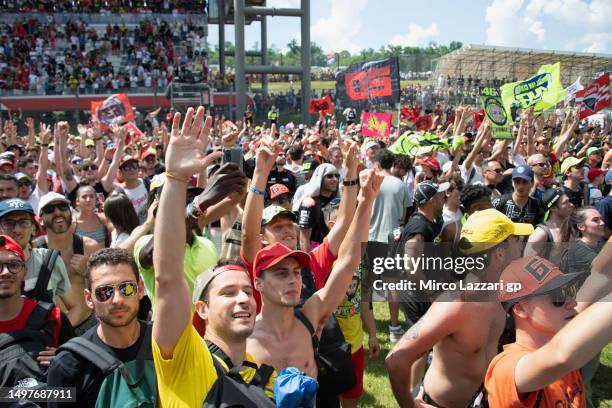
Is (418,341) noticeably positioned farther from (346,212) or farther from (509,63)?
(509,63)

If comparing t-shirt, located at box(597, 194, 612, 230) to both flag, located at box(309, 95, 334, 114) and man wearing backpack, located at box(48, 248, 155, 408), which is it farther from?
flag, located at box(309, 95, 334, 114)

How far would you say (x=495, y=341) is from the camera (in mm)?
2938

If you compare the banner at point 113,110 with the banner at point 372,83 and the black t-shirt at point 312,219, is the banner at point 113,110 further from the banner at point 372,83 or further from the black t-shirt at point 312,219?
the black t-shirt at point 312,219

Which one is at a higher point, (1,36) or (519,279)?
(1,36)

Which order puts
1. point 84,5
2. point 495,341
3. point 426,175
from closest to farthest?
1. point 495,341
2. point 426,175
3. point 84,5

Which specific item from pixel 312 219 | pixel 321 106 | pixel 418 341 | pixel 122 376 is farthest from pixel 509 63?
Result: pixel 122 376

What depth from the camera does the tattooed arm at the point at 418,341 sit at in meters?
2.81

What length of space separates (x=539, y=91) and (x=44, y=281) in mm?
9450

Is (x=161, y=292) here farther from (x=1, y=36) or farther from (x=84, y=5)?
(x=84, y=5)

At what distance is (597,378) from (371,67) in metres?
11.7

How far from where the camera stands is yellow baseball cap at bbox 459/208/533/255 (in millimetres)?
3135

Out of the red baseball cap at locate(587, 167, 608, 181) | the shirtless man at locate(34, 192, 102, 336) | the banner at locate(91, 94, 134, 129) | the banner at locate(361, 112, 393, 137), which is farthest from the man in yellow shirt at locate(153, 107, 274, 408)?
the banner at locate(91, 94, 134, 129)

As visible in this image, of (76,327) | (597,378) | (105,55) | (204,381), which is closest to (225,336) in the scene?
(204,381)

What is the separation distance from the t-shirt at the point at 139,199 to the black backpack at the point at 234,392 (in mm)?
4537
